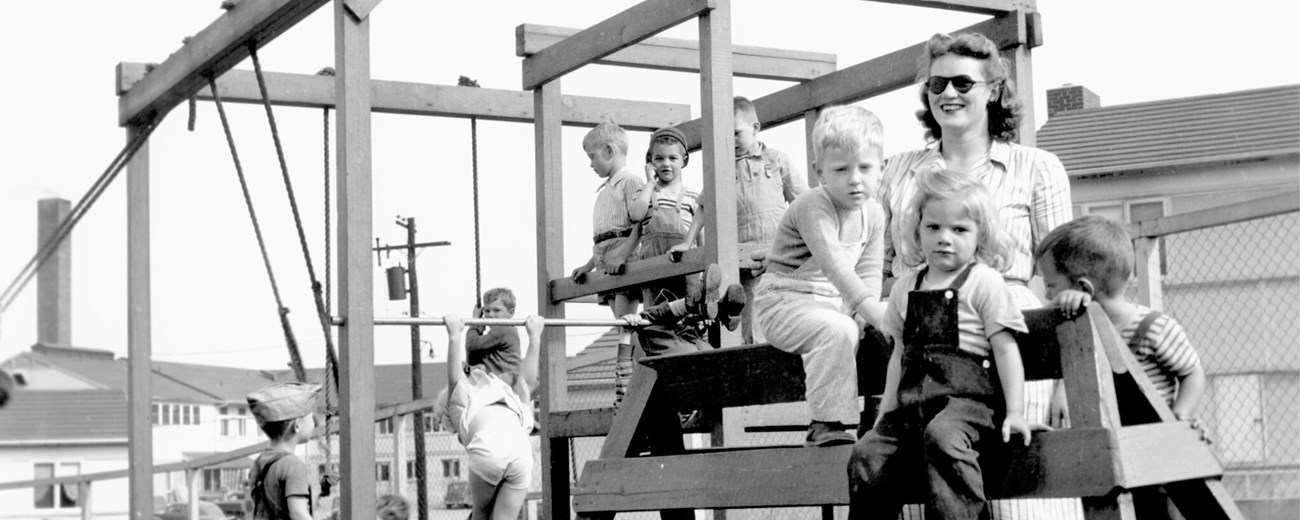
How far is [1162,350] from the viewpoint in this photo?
3.92 metres

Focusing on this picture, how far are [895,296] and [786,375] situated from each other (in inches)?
29.7

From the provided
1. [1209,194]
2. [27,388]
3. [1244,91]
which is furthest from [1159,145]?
[27,388]

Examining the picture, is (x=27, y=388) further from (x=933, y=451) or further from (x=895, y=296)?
(x=895, y=296)

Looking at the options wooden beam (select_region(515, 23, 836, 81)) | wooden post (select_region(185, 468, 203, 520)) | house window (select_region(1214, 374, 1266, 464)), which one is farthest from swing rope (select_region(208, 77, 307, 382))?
house window (select_region(1214, 374, 1266, 464))

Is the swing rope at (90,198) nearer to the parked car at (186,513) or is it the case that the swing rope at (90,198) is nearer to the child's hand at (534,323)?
the child's hand at (534,323)

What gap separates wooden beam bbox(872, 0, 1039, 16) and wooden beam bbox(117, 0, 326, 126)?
8.28 feet

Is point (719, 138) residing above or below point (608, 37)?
below

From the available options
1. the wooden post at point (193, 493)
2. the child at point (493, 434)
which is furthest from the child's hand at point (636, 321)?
the wooden post at point (193, 493)

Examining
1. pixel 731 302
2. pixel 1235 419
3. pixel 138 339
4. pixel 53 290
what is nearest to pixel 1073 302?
pixel 53 290

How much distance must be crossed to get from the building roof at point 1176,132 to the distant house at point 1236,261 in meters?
0.05

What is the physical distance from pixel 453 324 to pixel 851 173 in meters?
2.48

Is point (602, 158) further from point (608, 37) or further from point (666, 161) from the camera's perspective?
point (608, 37)

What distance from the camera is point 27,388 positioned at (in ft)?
5.61

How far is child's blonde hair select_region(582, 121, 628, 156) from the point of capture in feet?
25.7
